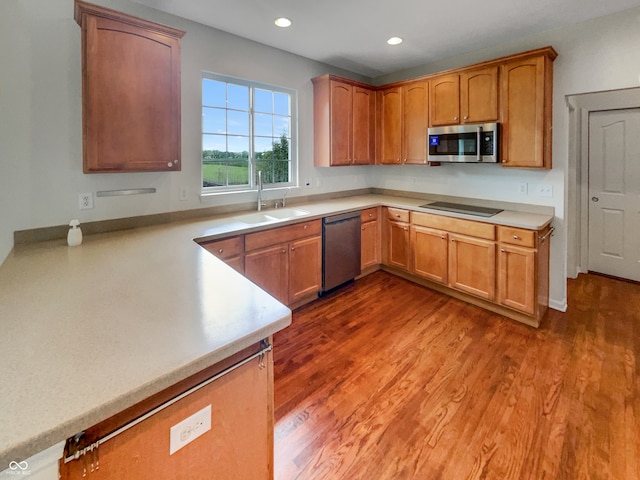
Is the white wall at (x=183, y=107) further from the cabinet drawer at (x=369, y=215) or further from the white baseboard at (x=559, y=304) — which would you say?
the cabinet drawer at (x=369, y=215)

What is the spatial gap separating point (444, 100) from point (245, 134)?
213cm

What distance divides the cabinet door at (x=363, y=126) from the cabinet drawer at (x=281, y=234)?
4.08ft

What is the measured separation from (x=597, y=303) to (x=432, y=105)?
2.64 metres

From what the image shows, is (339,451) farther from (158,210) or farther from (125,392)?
(158,210)

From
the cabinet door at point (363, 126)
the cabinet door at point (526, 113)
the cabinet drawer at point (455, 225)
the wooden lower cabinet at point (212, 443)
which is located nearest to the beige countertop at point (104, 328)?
the wooden lower cabinet at point (212, 443)

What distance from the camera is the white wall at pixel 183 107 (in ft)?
6.48

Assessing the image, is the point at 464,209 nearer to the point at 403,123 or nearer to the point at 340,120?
the point at 403,123

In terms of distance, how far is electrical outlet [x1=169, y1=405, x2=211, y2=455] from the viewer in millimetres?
851

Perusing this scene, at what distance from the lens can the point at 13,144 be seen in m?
1.95

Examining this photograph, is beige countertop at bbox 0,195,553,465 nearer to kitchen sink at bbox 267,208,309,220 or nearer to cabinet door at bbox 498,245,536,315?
kitchen sink at bbox 267,208,309,220

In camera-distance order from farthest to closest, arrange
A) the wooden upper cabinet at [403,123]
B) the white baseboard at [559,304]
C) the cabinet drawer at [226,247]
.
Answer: the wooden upper cabinet at [403,123]
the white baseboard at [559,304]
the cabinet drawer at [226,247]

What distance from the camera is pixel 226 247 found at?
2514mm

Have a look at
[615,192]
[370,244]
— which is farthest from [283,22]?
[615,192]

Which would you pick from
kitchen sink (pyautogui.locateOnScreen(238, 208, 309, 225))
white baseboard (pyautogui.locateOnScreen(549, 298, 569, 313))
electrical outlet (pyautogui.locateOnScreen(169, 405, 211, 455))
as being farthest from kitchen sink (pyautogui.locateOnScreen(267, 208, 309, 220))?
Answer: white baseboard (pyautogui.locateOnScreen(549, 298, 569, 313))
